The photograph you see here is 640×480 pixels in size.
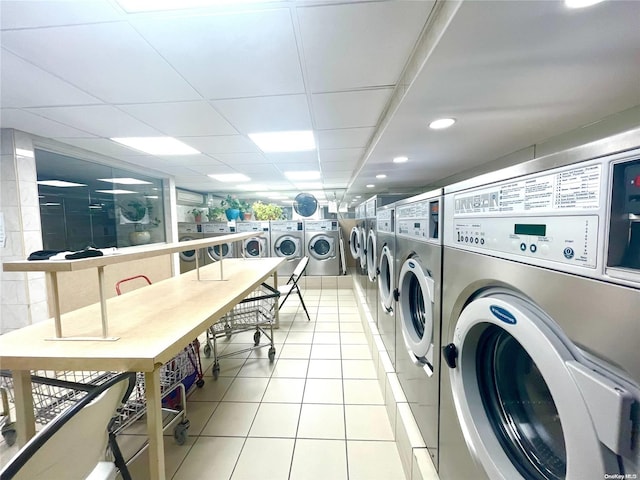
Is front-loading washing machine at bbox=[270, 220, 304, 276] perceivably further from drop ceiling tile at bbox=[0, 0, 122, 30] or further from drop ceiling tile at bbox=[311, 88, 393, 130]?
drop ceiling tile at bbox=[0, 0, 122, 30]

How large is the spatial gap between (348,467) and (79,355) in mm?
1425

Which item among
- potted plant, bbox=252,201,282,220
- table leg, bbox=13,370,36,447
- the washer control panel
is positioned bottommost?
table leg, bbox=13,370,36,447

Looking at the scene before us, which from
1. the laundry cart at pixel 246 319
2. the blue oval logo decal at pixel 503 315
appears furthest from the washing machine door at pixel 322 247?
the blue oval logo decal at pixel 503 315

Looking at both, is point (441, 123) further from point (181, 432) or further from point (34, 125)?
point (34, 125)

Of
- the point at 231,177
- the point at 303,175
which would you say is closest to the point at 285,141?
the point at 303,175

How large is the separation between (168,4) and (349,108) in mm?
1327

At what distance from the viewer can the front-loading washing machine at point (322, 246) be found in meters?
5.25

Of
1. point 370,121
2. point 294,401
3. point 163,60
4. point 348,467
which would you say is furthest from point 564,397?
point 370,121

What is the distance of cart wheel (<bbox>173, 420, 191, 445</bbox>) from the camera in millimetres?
1626

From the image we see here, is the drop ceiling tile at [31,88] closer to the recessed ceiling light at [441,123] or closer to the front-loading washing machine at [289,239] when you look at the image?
the recessed ceiling light at [441,123]

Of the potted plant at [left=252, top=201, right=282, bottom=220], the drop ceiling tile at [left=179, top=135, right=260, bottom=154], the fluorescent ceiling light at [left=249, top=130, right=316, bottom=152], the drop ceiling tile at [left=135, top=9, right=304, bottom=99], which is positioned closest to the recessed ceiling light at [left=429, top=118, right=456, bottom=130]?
the drop ceiling tile at [left=135, top=9, right=304, bottom=99]

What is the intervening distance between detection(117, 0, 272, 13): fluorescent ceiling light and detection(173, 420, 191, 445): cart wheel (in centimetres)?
219

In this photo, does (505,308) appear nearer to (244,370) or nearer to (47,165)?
(244,370)

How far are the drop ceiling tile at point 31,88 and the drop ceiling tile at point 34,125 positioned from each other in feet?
0.58
